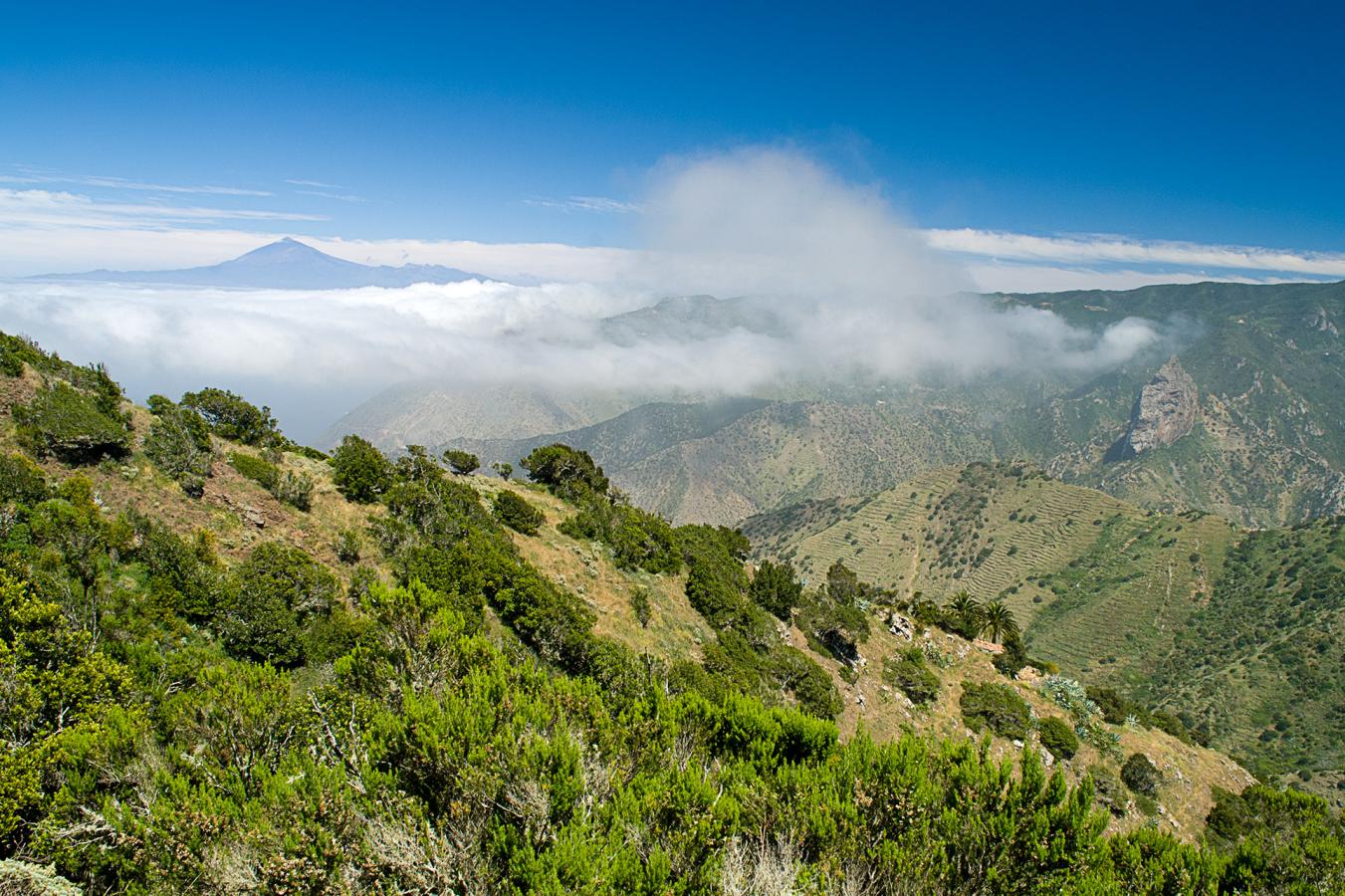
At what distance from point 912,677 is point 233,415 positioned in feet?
139

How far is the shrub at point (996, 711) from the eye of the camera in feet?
112

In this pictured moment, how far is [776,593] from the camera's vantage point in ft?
136

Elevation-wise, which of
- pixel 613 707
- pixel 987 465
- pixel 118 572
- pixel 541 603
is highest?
pixel 118 572

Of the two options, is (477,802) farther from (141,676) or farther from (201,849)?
(141,676)

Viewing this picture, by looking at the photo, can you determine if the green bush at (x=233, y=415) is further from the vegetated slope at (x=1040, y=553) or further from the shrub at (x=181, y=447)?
the vegetated slope at (x=1040, y=553)

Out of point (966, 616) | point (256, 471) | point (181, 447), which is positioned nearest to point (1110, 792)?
point (966, 616)

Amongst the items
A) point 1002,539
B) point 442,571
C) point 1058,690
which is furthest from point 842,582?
point 1002,539

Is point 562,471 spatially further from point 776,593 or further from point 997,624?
point 997,624

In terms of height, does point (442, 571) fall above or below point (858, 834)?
below

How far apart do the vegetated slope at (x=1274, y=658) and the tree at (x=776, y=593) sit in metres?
49.1

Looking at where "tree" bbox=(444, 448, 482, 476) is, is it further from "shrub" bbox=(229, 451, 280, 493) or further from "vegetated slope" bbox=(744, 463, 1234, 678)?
"vegetated slope" bbox=(744, 463, 1234, 678)

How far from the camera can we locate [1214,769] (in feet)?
123

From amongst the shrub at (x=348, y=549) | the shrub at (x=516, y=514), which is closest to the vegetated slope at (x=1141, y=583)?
the shrub at (x=516, y=514)

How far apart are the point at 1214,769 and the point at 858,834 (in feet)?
141
